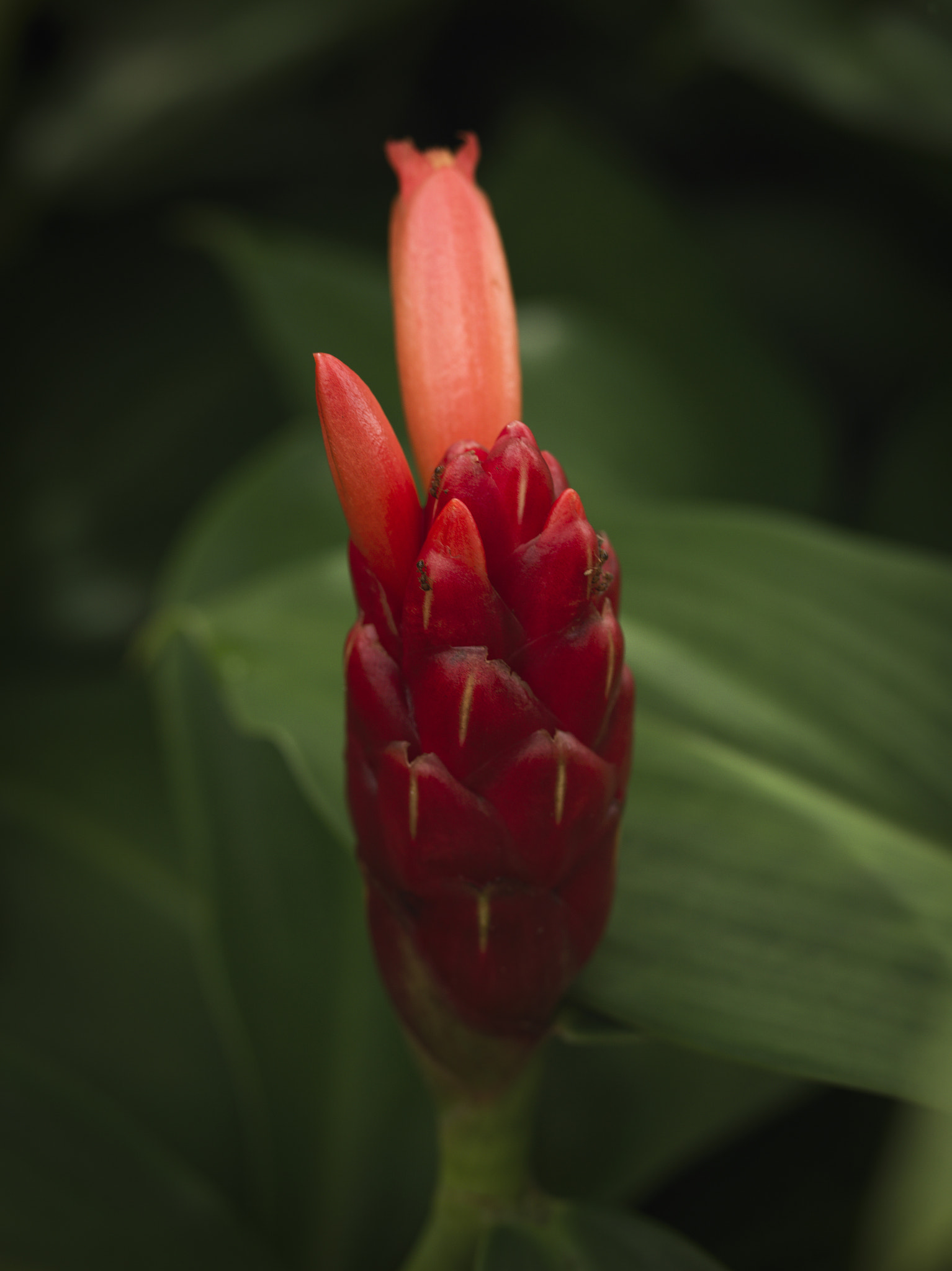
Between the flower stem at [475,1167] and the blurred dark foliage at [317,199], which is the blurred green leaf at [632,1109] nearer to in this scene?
the flower stem at [475,1167]

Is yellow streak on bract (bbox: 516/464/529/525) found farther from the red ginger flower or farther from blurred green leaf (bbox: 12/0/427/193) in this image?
blurred green leaf (bbox: 12/0/427/193)

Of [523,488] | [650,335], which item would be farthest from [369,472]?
[650,335]

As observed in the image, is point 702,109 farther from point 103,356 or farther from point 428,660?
point 428,660

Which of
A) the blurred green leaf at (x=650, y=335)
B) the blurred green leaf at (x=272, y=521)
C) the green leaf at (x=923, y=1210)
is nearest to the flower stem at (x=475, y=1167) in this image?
the green leaf at (x=923, y=1210)

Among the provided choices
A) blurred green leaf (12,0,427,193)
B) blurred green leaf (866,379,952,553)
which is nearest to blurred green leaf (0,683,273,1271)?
blurred green leaf (12,0,427,193)

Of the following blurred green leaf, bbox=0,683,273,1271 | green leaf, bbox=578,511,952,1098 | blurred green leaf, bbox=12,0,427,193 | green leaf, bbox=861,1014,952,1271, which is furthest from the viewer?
blurred green leaf, bbox=12,0,427,193

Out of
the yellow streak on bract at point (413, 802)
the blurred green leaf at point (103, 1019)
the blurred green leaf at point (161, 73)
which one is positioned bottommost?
the blurred green leaf at point (103, 1019)
